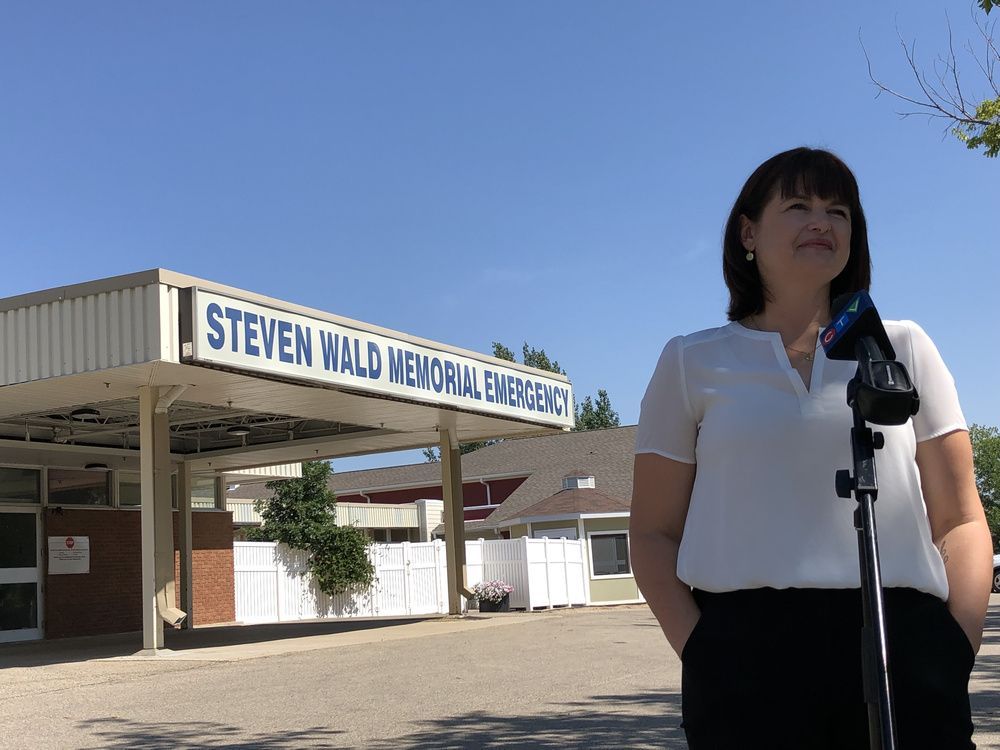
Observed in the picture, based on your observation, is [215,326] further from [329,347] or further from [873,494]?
[873,494]

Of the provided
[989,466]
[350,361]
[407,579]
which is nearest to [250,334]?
[350,361]

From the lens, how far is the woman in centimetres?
192

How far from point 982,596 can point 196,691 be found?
1020cm

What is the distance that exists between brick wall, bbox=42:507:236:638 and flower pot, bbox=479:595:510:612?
7.37 meters

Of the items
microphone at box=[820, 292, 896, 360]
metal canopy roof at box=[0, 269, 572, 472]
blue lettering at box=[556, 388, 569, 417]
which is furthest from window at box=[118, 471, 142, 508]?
microphone at box=[820, 292, 896, 360]

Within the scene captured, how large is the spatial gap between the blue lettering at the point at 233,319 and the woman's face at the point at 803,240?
1230cm

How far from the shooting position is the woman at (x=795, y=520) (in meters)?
1.92

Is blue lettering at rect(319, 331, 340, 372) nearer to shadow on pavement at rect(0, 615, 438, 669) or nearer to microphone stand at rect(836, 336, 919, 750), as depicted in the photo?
shadow on pavement at rect(0, 615, 438, 669)

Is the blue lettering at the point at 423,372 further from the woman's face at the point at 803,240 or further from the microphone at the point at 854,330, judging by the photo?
the microphone at the point at 854,330

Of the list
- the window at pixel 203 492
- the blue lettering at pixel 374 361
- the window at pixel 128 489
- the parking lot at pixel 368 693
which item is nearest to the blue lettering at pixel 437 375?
the blue lettering at pixel 374 361

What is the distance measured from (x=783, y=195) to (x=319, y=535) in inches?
1042

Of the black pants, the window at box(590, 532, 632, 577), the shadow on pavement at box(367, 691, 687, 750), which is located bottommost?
the shadow on pavement at box(367, 691, 687, 750)

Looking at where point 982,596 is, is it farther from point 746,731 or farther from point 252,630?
point 252,630

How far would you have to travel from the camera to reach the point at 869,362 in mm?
1670
